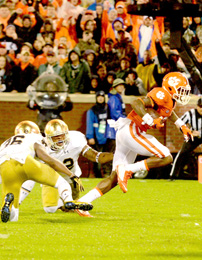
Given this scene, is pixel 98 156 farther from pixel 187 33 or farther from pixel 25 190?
pixel 187 33

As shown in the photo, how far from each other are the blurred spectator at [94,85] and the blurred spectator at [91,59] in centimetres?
28

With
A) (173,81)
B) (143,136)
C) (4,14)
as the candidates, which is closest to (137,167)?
(143,136)

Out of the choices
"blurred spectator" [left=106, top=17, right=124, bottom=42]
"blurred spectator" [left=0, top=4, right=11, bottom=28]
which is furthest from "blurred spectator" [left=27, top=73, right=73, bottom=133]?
"blurred spectator" [left=0, top=4, right=11, bottom=28]

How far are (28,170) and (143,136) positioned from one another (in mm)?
1322

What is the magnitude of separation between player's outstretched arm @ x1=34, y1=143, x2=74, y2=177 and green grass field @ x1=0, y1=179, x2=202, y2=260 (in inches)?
19.4

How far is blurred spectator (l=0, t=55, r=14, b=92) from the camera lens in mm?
11305

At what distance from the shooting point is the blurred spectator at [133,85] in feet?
37.1

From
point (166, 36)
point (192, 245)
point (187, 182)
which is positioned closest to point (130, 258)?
point (192, 245)

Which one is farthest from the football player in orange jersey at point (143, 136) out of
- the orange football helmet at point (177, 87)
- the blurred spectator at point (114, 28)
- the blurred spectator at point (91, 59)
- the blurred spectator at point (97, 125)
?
the blurred spectator at point (114, 28)

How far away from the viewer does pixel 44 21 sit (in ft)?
40.1

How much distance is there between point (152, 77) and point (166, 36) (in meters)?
1.06

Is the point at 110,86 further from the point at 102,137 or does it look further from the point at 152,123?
the point at 152,123

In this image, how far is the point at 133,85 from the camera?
11.6m

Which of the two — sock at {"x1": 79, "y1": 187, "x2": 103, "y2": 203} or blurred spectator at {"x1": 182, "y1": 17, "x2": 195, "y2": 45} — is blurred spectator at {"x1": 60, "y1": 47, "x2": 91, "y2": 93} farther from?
sock at {"x1": 79, "y1": 187, "x2": 103, "y2": 203}
